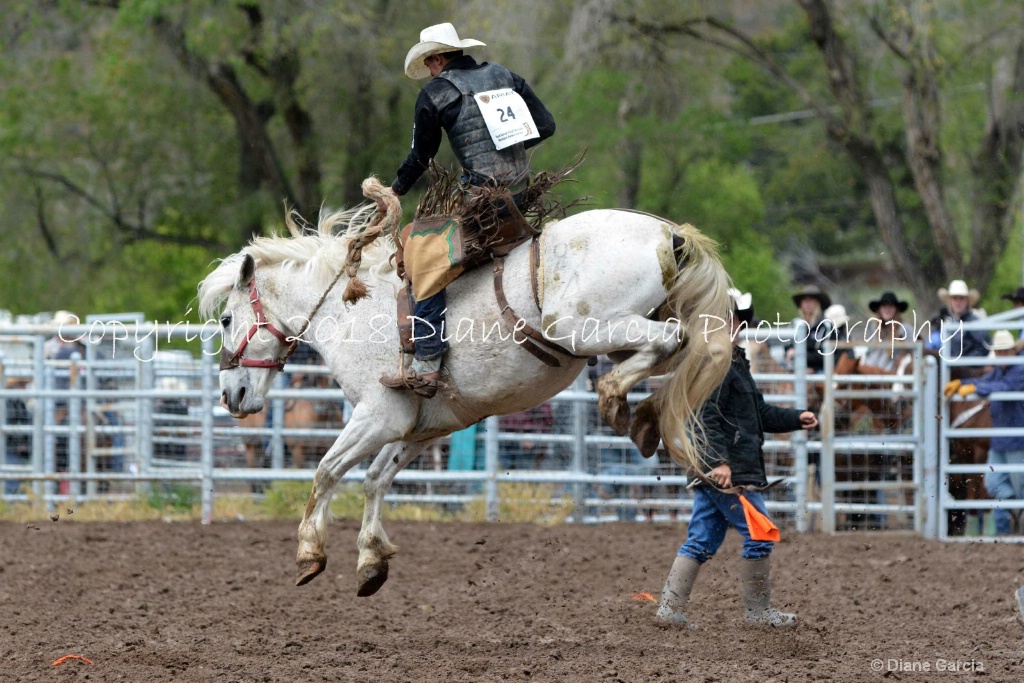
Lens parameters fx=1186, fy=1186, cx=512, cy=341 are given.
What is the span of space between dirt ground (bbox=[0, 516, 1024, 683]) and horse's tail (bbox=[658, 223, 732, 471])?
1.11m

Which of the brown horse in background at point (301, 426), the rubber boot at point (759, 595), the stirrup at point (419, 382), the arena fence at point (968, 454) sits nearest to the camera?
the stirrup at point (419, 382)

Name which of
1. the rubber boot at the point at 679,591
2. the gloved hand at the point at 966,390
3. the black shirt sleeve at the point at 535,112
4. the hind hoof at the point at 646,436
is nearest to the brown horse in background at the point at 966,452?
the gloved hand at the point at 966,390

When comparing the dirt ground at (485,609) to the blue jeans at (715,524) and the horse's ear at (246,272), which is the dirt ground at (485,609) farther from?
the horse's ear at (246,272)

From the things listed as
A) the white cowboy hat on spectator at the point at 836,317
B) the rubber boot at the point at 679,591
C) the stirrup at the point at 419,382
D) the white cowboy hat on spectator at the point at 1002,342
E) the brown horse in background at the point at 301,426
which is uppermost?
the white cowboy hat on spectator at the point at 836,317

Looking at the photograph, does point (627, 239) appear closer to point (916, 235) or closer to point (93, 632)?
point (93, 632)

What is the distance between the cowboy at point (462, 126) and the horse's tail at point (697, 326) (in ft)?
2.79

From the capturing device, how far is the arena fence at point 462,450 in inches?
376

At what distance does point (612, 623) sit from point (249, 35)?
12.6m

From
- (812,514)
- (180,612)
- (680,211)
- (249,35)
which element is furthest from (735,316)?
(680,211)

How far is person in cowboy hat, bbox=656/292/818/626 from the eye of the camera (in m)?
5.88

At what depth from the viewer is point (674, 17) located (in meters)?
16.7

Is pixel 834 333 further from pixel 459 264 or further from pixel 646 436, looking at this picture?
pixel 459 264

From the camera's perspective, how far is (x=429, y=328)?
17.7ft

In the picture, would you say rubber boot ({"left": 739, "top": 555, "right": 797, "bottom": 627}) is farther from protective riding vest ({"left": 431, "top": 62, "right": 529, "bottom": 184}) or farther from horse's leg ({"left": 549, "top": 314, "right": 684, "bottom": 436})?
protective riding vest ({"left": 431, "top": 62, "right": 529, "bottom": 184})
